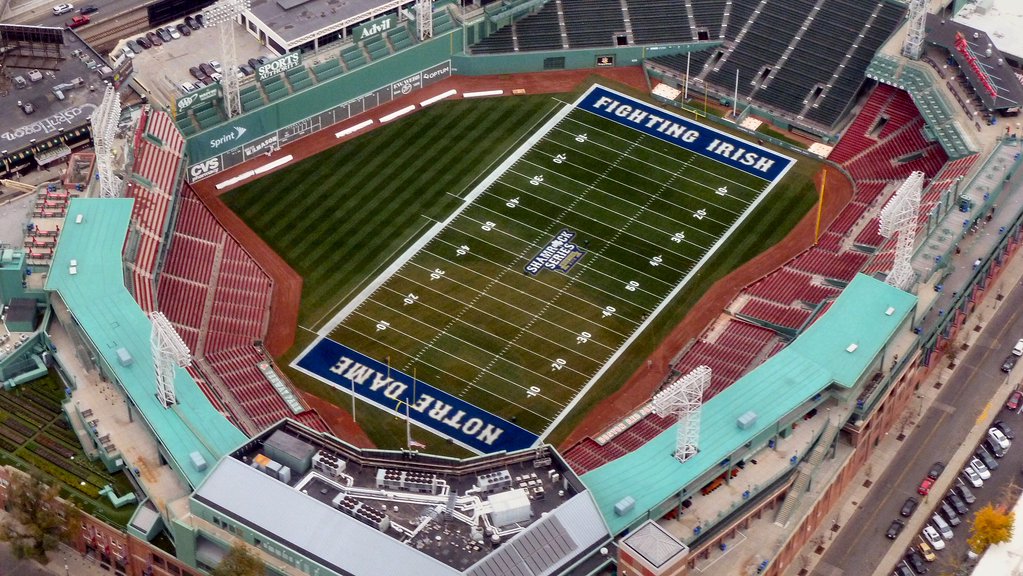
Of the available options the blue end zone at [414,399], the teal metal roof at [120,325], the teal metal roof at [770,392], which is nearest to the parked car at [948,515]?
the teal metal roof at [770,392]

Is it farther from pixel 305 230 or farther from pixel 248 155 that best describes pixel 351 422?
pixel 248 155

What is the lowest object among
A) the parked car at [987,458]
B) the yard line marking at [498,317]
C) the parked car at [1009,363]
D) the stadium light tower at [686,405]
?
the stadium light tower at [686,405]

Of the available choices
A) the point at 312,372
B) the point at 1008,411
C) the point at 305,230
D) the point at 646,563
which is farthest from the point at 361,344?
the point at 1008,411

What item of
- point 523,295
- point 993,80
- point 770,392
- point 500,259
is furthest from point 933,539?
point 993,80

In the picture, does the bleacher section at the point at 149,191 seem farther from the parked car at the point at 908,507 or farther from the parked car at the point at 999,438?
the parked car at the point at 999,438

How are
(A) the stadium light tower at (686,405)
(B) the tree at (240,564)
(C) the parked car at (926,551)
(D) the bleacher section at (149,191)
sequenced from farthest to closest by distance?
(D) the bleacher section at (149,191)
(C) the parked car at (926,551)
(A) the stadium light tower at (686,405)
(B) the tree at (240,564)
